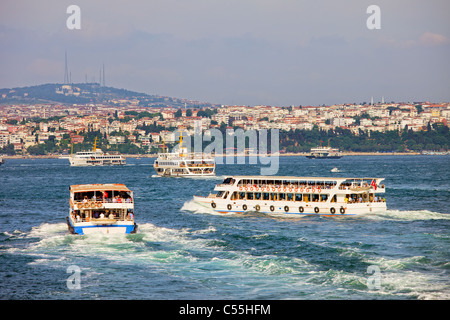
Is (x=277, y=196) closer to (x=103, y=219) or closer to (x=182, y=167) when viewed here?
(x=103, y=219)

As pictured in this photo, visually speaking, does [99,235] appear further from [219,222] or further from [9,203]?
[9,203]

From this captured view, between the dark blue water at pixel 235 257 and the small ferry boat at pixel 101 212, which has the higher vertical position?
the small ferry boat at pixel 101 212

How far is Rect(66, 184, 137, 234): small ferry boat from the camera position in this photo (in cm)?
4116

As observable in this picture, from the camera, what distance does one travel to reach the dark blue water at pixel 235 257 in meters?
28.8

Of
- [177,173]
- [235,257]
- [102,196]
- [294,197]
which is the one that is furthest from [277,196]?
[177,173]

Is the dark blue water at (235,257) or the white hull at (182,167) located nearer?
the dark blue water at (235,257)

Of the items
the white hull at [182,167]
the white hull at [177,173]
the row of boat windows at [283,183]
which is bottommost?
the white hull at [177,173]

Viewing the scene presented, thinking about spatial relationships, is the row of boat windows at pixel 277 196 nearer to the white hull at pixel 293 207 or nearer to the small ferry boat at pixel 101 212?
the white hull at pixel 293 207

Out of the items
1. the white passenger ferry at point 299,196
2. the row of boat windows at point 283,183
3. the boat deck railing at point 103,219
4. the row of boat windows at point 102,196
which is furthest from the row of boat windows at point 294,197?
the boat deck railing at point 103,219

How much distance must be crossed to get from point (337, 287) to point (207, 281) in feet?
20.6

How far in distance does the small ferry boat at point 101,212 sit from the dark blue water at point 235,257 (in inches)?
26.9

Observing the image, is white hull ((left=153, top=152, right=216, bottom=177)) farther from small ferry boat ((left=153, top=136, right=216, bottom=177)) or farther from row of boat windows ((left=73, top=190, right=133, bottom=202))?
row of boat windows ((left=73, top=190, right=133, bottom=202))

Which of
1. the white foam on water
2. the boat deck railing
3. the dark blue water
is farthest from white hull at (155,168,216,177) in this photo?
the boat deck railing
